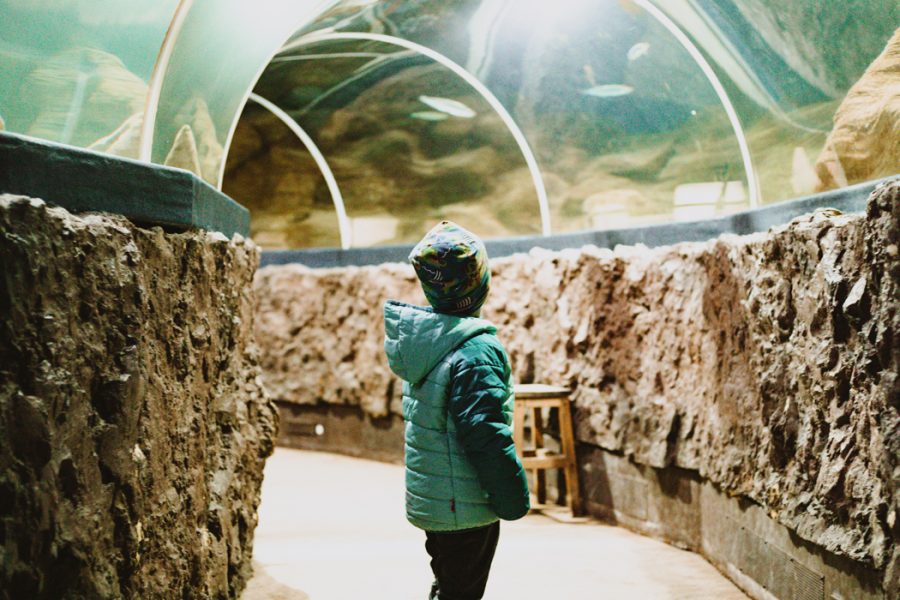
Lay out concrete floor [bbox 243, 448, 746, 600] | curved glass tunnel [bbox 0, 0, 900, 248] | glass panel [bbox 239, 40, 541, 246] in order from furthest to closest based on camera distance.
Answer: glass panel [bbox 239, 40, 541, 246]
concrete floor [bbox 243, 448, 746, 600]
curved glass tunnel [bbox 0, 0, 900, 248]

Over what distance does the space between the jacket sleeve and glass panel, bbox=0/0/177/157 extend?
5.84 ft

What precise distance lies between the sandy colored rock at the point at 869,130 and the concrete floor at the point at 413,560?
2.23m

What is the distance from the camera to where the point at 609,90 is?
7.58 metres

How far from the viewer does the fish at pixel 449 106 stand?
9164mm

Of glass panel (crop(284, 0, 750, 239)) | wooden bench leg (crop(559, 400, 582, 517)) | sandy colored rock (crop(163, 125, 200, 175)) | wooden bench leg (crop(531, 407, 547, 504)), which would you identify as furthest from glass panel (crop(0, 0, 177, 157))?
glass panel (crop(284, 0, 750, 239))

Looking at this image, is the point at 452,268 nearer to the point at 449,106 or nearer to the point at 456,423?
the point at 456,423

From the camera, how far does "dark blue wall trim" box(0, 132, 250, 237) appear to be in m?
2.37

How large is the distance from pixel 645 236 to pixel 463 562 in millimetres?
4380

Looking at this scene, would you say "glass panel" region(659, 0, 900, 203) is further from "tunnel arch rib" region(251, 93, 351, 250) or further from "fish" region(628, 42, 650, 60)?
"tunnel arch rib" region(251, 93, 351, 250)

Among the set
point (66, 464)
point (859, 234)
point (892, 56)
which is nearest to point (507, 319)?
point (892, 56)

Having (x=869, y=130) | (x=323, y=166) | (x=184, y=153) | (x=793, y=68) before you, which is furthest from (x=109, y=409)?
(x=323, y=166)

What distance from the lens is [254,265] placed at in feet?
16.4

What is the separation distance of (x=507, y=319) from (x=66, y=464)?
5572mm

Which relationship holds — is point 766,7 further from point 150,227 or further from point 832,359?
point 150,227
